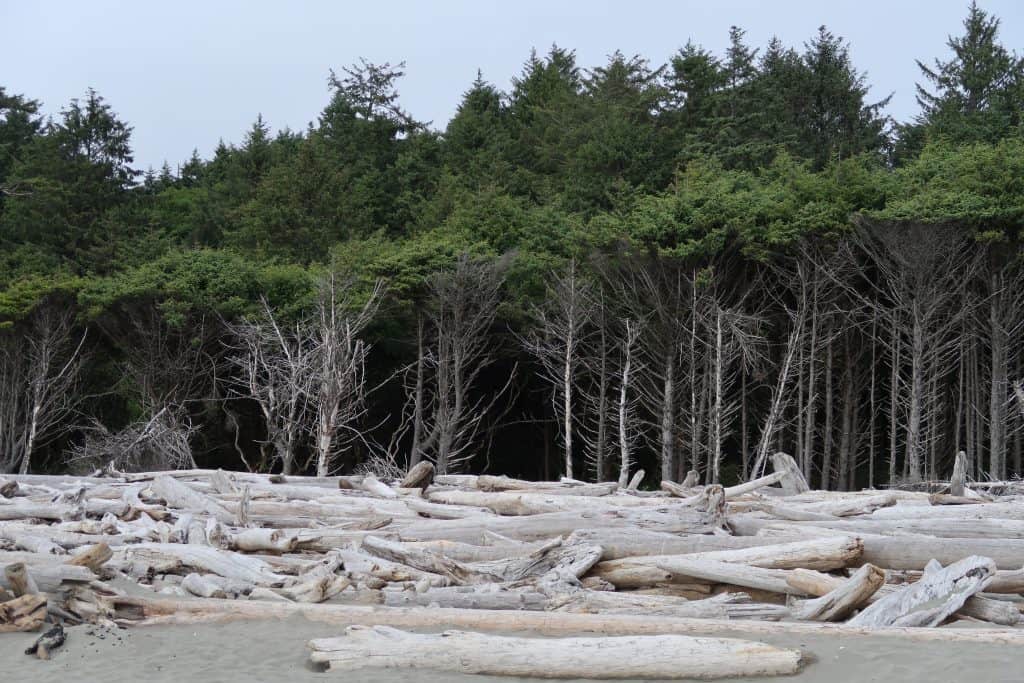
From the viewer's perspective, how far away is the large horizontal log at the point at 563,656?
6148 mm

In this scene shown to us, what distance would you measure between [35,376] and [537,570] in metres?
23.3

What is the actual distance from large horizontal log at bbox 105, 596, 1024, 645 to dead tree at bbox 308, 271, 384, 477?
423 inches

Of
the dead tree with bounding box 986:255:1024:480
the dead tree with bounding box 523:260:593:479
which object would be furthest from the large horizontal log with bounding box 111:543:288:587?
the dead tree with bounding box 986:255:1024:480

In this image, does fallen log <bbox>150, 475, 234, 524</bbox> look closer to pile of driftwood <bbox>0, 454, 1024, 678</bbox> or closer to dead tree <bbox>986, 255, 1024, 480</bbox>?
pile of driftwood <bbox>0, 454, 1024, 678</bbox>

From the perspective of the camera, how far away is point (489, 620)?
7.36 metres

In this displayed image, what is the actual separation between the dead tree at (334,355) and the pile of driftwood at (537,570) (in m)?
7.61

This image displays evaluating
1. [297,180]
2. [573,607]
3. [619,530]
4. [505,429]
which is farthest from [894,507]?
[297,180]

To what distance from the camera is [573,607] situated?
25.4ft

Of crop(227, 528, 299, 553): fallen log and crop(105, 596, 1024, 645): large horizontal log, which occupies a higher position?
crop(227, 528, 299, 553): fallen log

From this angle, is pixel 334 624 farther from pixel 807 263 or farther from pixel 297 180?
pixel 297 180

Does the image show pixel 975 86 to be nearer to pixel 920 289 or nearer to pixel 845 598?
pixel 920 289

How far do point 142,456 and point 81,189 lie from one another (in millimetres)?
20425

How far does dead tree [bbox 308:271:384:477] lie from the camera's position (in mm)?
20953

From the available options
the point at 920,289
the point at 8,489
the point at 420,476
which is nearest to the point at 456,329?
the point at 920,289
